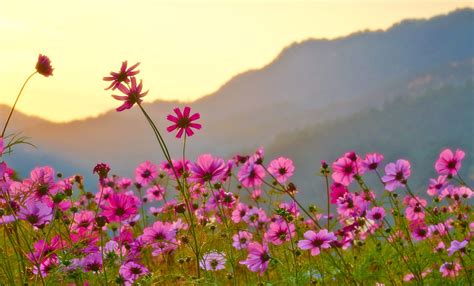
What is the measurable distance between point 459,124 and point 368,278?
1994 centimetres

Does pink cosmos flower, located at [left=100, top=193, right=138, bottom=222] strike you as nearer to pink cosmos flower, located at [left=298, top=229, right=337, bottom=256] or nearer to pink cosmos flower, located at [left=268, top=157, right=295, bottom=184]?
pink cosmos flower, located at [left=298, top=229, right=337, bottom=256]

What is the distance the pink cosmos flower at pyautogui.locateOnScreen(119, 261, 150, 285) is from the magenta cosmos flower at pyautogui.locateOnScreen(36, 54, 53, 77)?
74 cm

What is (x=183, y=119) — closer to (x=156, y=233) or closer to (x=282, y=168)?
(x=156, y=233)

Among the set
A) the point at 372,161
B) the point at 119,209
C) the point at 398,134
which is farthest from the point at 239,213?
the point at 398,134

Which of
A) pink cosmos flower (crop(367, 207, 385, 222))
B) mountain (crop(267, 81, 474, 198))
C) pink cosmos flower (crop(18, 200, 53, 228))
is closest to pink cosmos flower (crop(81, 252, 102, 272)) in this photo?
pink cosmos flower (crop(18, 200, 53, 228))

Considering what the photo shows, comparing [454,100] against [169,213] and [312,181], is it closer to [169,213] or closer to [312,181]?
[312,181]

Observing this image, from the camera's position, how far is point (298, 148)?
23812mm

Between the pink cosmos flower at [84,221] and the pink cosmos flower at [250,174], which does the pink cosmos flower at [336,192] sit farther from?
the pink cosmos flower at [84,221]

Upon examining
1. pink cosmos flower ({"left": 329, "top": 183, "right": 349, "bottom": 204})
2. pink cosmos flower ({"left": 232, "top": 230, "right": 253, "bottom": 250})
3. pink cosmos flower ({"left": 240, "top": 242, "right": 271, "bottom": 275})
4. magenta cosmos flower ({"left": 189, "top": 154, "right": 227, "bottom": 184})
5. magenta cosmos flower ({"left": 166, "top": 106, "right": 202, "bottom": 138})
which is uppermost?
magenta cosmos flower ({"left": 166, "top": 106, "right": 202, "bottom": 138})

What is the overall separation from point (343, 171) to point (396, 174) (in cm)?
25

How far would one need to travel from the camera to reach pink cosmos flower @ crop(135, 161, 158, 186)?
3.46 metres

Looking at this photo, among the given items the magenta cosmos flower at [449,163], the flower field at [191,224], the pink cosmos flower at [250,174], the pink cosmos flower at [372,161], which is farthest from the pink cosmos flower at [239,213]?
the magenta cosmos flower at [449,163]

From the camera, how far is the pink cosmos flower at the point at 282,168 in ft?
8.98

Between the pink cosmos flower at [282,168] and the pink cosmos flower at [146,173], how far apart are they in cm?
97
